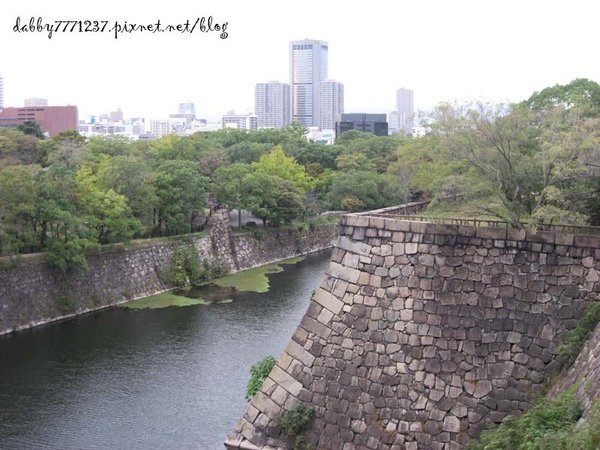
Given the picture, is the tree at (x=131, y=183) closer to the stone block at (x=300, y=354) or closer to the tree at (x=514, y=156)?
the tree at (x=514, y=156)

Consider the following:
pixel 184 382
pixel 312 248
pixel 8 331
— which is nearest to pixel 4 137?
pixel 312 248

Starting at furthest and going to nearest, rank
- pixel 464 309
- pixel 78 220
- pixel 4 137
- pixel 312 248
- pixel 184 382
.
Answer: pixel 4 137, pixel 312 248, pixel 78 220, pixel 184 382, pixel 464 309

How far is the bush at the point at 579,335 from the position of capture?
12.8 meters

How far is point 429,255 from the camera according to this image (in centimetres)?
1427

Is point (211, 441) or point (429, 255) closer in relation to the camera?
point (429, 255)

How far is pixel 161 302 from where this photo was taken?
33312mm

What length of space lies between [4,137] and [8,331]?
2862 centimetres

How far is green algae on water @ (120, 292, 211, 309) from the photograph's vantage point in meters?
32.6

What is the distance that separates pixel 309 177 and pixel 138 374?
34423 millimetres

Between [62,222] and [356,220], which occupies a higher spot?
[356,220]

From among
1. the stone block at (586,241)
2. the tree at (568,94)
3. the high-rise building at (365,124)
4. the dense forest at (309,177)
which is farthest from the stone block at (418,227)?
the high-rise building at (365,124)

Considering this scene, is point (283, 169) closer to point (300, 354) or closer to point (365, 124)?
point (300, 354)

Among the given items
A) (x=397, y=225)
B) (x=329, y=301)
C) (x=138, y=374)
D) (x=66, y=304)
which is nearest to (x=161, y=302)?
(x=66, y=304)

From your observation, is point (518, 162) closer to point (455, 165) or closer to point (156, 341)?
point (455, 165)
